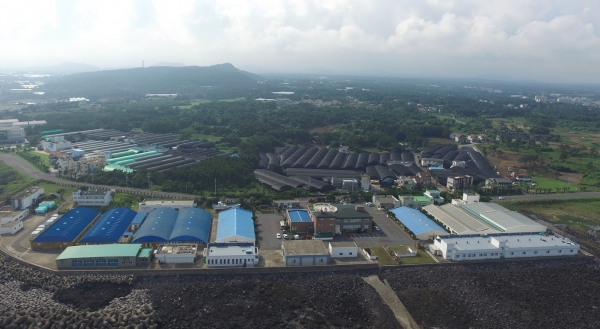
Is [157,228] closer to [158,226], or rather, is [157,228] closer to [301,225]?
[158,226]

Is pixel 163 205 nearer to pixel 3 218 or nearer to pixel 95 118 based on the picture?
pixel 3 218

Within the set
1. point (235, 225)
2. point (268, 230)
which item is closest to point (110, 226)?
point (235, 225)

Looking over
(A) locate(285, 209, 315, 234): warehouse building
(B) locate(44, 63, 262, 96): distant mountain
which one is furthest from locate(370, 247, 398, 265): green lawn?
(B) locate(44, 63, 262, 96): distant mountain

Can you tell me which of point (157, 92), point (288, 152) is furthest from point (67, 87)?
point (288, 152)

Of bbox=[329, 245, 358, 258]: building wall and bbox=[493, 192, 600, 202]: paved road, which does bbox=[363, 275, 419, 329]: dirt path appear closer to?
bbox=[329, 245, 358, 258]: building wall

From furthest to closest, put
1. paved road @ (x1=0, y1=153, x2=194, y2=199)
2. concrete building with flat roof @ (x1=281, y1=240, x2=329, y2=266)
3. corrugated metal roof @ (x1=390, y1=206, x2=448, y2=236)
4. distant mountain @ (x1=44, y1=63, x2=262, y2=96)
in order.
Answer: distant mountain @ (x1=44, y1=63, x2=262, y2=96), paved road @ (x1=0, y1=153, x2=194, y2=199), corrugated metal roof @ (x1=390, y1=206, x2=448, y2=236), concrete building with flat roof @ (x1=281, y1=240, x2=329, y2=266)

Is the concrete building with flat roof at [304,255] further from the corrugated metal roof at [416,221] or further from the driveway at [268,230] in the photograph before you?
the corrugated metal roof at [416,221]
